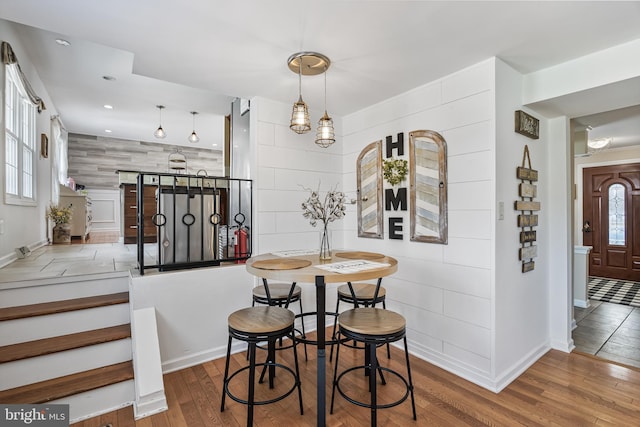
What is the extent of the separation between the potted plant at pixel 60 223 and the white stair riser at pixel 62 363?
161 inches

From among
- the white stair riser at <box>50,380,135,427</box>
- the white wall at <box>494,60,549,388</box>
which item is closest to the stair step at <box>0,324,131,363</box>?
the white stair riser at <box>50,380,135,427</box>

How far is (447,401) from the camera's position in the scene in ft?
6.75

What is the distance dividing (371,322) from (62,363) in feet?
6.79

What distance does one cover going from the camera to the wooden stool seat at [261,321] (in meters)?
1.74

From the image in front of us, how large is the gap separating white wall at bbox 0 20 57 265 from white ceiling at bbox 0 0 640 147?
27cm

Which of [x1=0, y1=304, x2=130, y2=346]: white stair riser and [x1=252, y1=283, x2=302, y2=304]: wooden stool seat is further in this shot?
[x1=252, y1=283, x2=302, y2=304]: wooden stool seat

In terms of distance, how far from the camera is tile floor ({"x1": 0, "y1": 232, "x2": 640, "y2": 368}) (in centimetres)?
264

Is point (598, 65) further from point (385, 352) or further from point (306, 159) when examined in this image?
point (385, 352)

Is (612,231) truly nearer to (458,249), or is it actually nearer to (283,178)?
(458,249)

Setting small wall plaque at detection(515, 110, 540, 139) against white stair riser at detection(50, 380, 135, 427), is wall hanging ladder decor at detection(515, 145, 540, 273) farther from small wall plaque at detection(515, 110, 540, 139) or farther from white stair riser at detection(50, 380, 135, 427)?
white stair riser at detection(50, 380, 135, 427)

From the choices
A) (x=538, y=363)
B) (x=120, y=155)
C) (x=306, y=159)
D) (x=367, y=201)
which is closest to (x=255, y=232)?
(x=306, y=159)

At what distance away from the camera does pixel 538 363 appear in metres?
2.58

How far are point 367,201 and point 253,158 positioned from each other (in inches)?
50.4

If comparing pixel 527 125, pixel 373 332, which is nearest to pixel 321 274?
pixel 373 332
